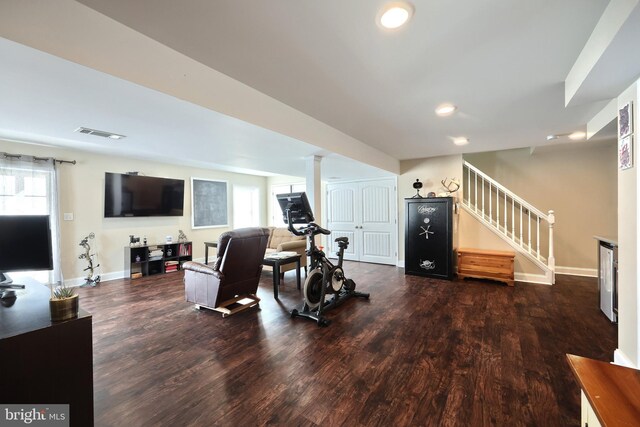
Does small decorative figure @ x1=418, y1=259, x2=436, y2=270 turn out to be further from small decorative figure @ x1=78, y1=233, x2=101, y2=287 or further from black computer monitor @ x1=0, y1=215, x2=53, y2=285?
small decorative figure @ x1=78, y1=233, x2=101, y2=287

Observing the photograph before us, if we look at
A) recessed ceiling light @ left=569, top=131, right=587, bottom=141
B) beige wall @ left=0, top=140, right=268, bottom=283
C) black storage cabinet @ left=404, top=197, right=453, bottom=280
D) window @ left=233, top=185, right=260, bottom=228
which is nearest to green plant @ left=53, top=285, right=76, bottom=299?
beige wall @ left=0, top=140, right=268, bottom=283

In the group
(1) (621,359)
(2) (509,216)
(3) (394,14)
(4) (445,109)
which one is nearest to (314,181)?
(4) (445,109)

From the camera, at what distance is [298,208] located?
3.21 meters

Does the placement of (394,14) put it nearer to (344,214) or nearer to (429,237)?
(429,237)

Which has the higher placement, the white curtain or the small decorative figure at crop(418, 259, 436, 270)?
the white curtain

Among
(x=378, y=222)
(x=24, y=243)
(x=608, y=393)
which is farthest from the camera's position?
(x=378, y=222)

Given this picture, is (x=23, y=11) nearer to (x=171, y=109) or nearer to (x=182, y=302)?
(x=171, y=109)

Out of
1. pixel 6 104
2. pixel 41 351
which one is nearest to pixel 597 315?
pixel 41 351

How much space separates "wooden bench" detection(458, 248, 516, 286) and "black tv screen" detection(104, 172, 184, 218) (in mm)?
6083

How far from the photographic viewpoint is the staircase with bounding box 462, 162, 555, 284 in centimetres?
461

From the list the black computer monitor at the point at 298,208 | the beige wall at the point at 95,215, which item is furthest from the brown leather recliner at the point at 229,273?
the beige wall at the point at 95,215

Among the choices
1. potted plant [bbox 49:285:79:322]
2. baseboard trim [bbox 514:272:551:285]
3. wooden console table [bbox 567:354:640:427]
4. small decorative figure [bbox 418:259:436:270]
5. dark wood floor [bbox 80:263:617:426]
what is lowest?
dark wood floor [bbox 80:263:617:426]

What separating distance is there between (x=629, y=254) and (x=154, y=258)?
261 inches

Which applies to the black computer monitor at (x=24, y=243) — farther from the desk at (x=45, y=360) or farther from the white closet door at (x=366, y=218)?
the white closet door at (x=366, y=218)
